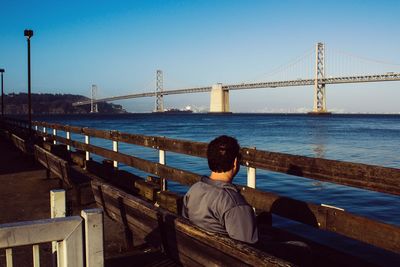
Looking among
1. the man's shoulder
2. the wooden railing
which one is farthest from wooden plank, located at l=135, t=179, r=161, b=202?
the man's shoulder

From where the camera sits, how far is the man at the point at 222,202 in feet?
7.77

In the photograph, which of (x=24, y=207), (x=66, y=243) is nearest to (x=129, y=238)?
(x=66, y=243)

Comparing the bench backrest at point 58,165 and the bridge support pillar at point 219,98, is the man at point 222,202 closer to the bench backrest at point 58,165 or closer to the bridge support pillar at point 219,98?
the bench backrest at point 58,165

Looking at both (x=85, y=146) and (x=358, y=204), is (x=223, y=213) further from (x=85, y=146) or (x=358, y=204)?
(x=358, y=204)

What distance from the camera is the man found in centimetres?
237

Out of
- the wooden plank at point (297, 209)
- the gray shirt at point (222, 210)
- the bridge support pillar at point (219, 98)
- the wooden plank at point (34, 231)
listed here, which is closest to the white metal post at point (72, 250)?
the wooden plank at point (34, 231)

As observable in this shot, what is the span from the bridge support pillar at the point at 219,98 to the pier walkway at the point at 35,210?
332 ft

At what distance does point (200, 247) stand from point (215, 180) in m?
0.53

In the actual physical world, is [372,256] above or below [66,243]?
below

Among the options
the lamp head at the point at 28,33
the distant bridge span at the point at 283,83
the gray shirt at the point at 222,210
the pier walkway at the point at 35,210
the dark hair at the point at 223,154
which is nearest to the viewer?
the gray shirt at the point at 222,210

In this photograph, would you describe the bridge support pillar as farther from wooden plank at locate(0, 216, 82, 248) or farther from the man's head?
wooden plank at locate(0, 216, 82, 248)

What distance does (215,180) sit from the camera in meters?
2.63

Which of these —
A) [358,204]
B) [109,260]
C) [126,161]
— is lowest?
[358,204]

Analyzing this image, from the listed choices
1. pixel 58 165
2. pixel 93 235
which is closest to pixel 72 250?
pixel 93 235
